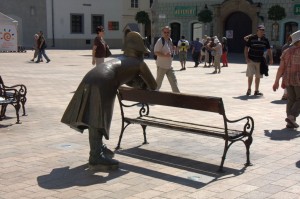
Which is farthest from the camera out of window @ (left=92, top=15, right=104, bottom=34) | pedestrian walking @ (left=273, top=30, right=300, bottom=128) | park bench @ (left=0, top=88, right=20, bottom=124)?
window @ (left=92, top=15, right=104, bottom=34)

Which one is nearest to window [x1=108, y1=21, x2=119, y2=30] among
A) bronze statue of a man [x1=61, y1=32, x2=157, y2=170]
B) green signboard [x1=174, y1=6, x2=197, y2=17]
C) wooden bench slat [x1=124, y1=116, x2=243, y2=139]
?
green signboard [x1=174, y1=6, x2=197, y2=17]

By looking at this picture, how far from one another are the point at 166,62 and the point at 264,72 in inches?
117

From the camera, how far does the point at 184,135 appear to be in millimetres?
7859

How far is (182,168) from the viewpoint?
235 inches

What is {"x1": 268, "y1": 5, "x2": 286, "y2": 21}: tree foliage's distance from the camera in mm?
30547

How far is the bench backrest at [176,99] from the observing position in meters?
5.76

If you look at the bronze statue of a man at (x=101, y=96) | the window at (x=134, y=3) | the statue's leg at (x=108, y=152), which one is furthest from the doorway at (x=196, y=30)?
the bronze statue of a man at (x=101, y=96)

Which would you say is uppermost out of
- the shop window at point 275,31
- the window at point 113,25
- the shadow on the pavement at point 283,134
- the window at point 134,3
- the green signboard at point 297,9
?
the window at point 134,3

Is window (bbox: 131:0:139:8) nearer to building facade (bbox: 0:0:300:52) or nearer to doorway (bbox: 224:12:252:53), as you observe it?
building facade (bbox: 0:0:300:52)

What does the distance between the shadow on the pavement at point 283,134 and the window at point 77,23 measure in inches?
1503

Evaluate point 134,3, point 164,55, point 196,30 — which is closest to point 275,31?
point 196,30

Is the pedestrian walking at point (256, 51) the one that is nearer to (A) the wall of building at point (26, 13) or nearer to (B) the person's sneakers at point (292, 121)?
(B) the person's sneakers at point (292, 121)

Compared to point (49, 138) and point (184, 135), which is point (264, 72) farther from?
point (49, 138)

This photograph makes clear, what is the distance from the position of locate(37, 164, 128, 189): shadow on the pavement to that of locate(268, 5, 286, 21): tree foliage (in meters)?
26.8
